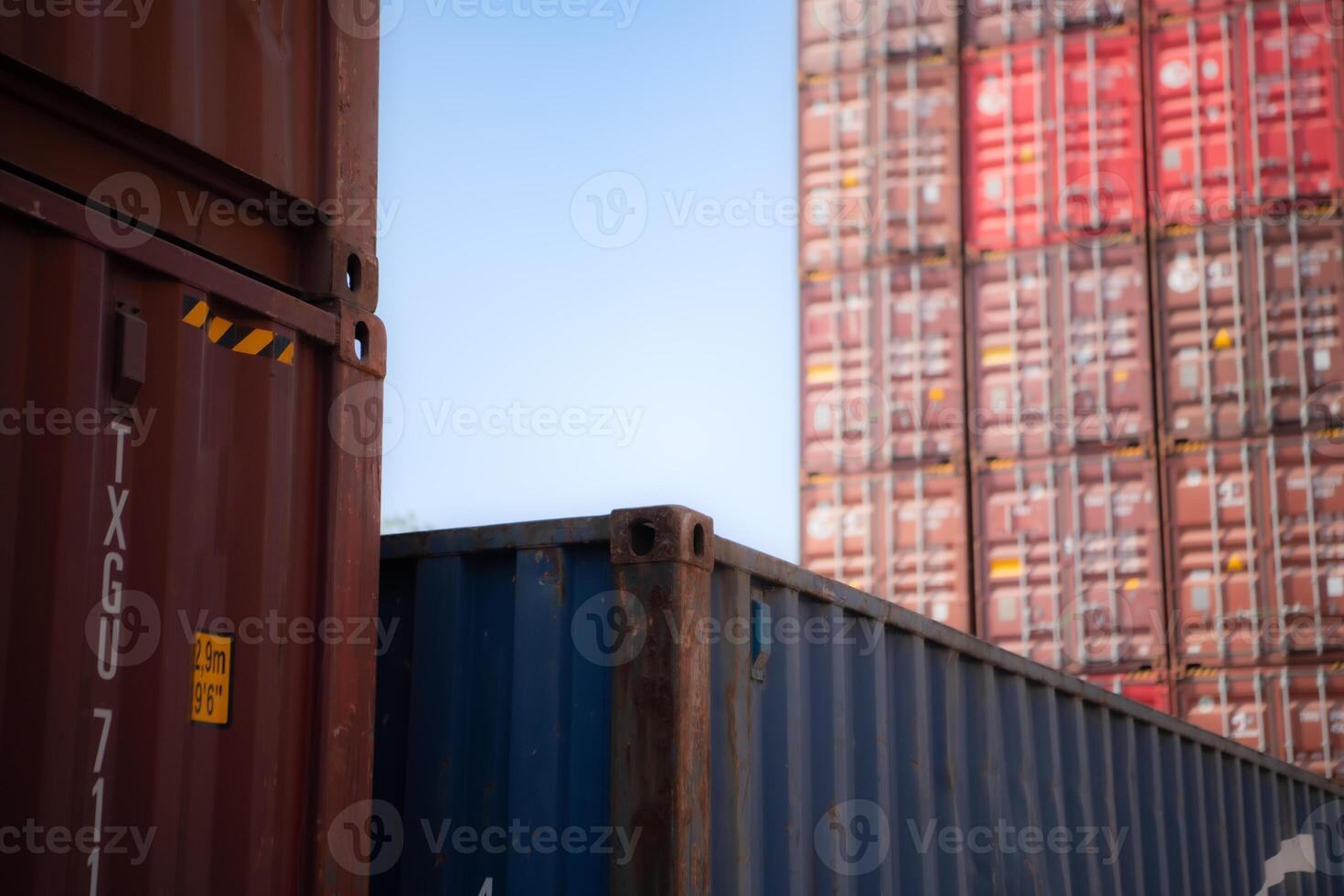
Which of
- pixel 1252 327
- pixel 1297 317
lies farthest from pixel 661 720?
pixel 1297 317

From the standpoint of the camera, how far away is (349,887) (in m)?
3.66

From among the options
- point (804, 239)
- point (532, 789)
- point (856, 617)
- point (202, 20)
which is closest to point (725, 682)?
point (532, 789)

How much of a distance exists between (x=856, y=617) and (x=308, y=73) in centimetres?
234

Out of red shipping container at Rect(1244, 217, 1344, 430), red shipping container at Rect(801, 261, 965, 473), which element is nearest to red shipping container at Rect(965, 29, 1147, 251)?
red shipping container at Rect(801, 261, 965, 473)

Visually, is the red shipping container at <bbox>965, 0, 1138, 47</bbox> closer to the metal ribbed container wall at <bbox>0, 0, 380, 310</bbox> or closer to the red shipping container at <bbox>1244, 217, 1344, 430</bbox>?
the red shipping container at <bbox>1244, 217, 1344, 430</bbox>

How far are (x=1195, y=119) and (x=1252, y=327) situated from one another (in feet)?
6.33

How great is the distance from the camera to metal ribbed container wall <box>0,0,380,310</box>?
3.08 meters

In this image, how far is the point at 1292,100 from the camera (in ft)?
43.1

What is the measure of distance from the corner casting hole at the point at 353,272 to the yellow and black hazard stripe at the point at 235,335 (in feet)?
1.03

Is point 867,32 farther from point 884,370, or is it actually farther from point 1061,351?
point 1061,351

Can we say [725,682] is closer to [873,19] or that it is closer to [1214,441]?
[1214,441]

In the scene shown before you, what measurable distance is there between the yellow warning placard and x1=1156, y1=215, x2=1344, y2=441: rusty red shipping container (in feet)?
35.5

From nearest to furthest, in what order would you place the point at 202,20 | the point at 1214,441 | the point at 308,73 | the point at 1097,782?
1. the point at 202,20
2. the point at 308,73
3. the point at 1097,782
4. the point at 1214,441

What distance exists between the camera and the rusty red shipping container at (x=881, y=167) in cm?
1408
